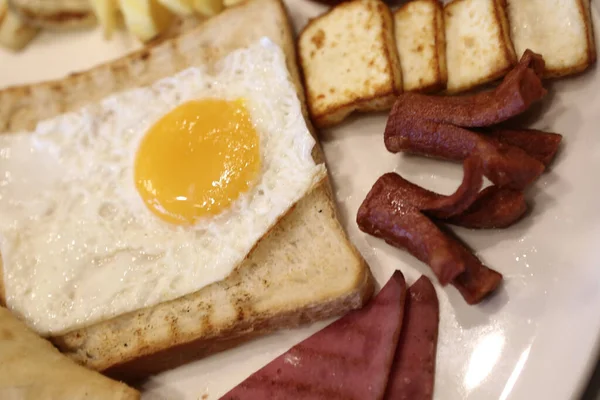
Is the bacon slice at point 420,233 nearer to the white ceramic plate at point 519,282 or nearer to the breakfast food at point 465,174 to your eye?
the breakfast food at point 465,174

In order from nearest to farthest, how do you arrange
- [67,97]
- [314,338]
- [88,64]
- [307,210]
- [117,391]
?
[117,391]
[314,338]
[307,210]
[67,97]
[88,64]

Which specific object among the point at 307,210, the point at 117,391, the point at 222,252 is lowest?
the point at 117,391

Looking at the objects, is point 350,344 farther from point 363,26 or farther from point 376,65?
point 363,26

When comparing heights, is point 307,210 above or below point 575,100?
below

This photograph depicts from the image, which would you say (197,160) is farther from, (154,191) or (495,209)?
(495,209)

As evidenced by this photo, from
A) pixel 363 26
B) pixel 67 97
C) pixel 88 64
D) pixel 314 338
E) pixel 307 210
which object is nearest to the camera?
pixel 314 338

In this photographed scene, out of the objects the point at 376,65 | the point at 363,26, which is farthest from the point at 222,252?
the point at 363,26

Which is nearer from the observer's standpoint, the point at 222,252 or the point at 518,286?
the point at 518,286
